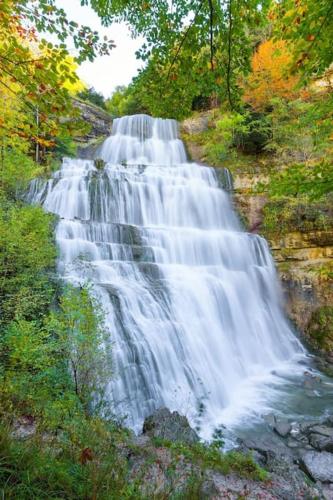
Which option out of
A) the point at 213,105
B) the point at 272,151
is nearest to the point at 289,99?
the point at 272,151

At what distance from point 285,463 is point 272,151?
49.6 feet

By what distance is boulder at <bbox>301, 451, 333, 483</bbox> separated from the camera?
3980mm

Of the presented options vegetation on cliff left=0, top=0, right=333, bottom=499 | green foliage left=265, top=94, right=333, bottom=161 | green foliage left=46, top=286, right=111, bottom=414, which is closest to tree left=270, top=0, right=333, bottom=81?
vegetation on cliff left=0, top=0, right=333, bottom=499

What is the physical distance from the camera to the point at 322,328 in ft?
33.6

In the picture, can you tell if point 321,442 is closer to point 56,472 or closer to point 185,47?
point 56,472

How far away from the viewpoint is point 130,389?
5.53 metres

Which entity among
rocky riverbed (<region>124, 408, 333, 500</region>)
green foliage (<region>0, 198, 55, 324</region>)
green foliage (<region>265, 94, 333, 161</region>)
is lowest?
rocky riverbed (<region>124, 408, 333, 500</region>)

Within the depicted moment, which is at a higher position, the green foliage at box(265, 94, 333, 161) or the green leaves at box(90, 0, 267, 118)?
the green foliage at box(265, 94, 333, 161)

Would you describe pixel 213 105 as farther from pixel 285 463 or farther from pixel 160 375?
pixel 285 463

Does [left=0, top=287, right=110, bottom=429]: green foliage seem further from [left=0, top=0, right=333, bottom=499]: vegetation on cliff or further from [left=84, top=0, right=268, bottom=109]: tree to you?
[left=84, top=0, right=268, bottom=109]: tree

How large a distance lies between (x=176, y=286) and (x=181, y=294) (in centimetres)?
32

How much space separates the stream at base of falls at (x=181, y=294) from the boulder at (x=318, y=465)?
4.49 ft

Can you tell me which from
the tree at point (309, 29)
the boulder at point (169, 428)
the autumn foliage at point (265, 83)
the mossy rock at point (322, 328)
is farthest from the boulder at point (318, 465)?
the autumn foliage at point (265, 83)

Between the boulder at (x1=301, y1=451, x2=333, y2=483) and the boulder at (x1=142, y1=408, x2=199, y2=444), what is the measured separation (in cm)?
164
